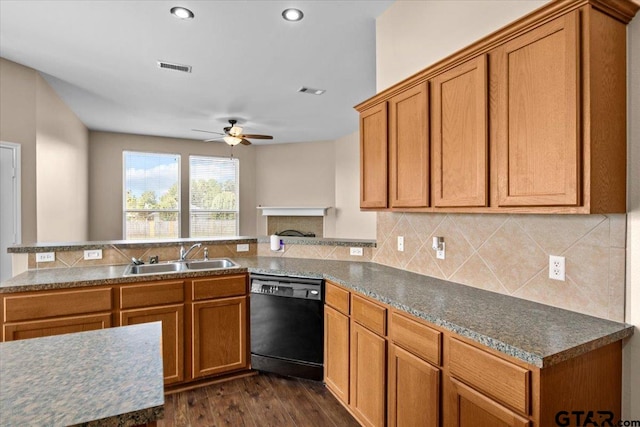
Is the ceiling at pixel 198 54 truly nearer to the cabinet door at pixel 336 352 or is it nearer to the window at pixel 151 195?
the window at pixel 151 195

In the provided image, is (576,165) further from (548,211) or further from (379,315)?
(379,315)

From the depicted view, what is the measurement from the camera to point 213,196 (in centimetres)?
757

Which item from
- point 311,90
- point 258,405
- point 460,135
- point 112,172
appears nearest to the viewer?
point 460,135

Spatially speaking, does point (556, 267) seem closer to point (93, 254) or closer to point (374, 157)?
point (374, 157)

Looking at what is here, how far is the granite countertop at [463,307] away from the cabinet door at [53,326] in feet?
0.82

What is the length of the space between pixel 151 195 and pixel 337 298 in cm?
590

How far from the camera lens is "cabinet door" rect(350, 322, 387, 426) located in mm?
1972

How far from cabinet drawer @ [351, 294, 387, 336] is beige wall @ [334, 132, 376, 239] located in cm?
446

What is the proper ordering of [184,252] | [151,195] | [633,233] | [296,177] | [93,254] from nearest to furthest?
1. [633,233]
2. [93,254]
3. [184,252]
4. [151,195]
5. [296,177]

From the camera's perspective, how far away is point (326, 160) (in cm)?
773

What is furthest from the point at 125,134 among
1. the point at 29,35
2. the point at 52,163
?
the point at 29,35

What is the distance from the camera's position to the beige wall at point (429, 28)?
1.96 meters

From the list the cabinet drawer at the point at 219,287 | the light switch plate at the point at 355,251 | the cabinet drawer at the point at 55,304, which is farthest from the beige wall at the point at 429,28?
the cabinet drawer at the point at 55,304

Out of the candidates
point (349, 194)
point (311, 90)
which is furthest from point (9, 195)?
point (349, 194)
